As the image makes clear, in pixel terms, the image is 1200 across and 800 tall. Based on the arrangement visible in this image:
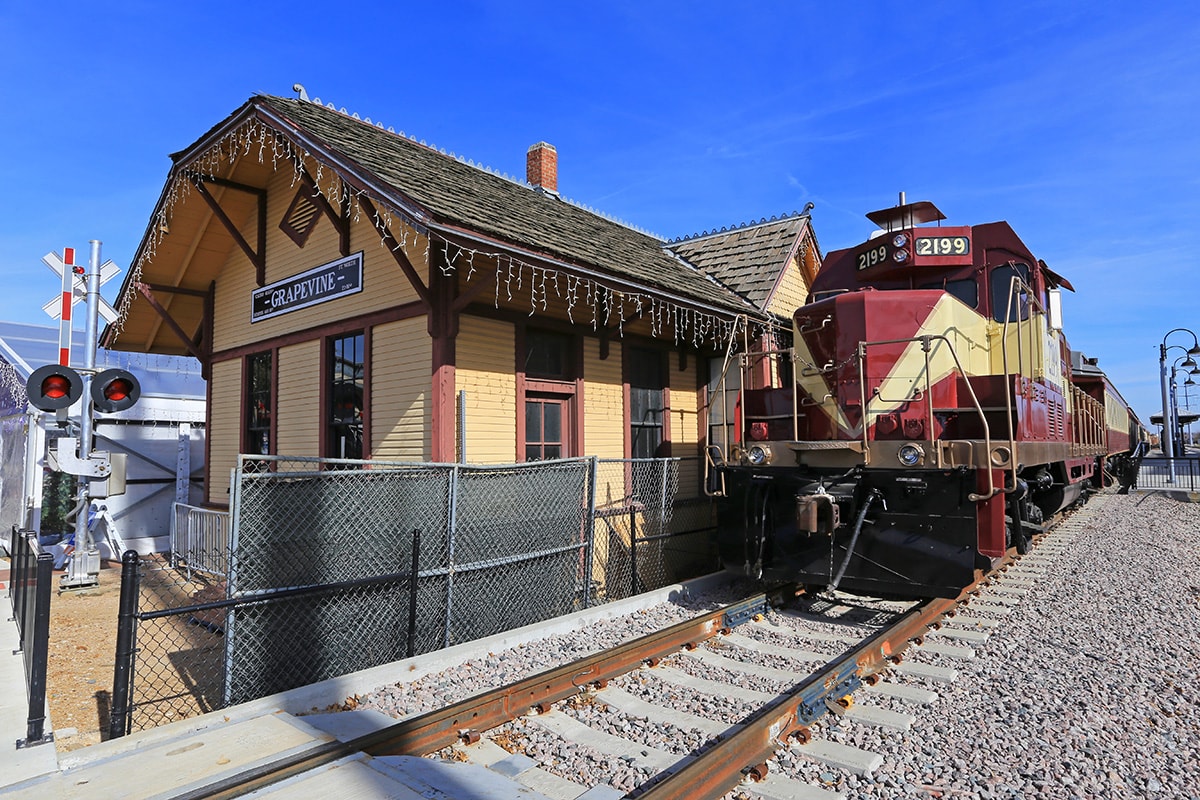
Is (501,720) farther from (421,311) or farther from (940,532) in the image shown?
(421,311)

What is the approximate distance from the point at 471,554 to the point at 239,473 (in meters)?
2.16

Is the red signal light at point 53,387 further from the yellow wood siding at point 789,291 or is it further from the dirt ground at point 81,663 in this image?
the yellow wood siding at point 789,291

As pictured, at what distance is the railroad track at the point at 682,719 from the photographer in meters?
3.51

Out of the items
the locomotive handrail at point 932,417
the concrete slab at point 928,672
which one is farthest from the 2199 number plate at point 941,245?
the concrete slab at point 928,672

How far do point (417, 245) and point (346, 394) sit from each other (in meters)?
2.49

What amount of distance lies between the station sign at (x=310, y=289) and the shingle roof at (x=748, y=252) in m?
6.16

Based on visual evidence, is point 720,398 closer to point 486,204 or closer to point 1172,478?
point 486,204

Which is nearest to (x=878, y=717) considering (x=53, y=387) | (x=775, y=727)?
(x=775, y=727)

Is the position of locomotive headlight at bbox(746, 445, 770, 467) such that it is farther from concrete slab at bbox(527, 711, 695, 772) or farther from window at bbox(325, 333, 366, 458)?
window at bbox(325, 333, 366, 458)

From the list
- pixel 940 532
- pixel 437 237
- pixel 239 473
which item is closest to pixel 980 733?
pixel 940 532

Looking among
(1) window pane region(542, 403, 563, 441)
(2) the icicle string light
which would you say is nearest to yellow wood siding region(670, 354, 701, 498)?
(2) the icicle string light

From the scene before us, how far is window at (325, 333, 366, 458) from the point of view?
29.7 feet

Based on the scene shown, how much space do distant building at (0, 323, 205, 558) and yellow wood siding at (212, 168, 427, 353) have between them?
8.61ft

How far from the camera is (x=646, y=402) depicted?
1047cm
